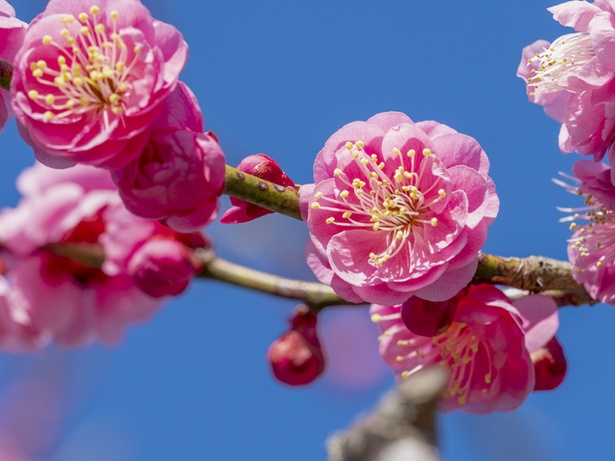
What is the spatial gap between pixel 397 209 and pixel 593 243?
450mm

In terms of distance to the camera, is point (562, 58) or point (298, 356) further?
point (298, 356)

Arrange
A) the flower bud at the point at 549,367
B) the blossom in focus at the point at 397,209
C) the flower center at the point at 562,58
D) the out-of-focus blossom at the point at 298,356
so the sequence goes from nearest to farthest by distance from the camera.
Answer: the blossom in focus at the point at 397,209, the flower center at the point at 562,58, the flower bud at the point at 549,367, the out-of-focus blossom at the point at 298,356

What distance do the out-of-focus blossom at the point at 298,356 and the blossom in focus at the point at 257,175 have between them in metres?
0.55

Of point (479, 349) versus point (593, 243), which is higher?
point (593, 243)

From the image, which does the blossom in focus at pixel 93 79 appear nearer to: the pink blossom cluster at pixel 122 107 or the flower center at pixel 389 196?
the pink blossom cluster at pixel 122 107

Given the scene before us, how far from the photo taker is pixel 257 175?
73.6 inches

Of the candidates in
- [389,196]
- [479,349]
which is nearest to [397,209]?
[389,196]

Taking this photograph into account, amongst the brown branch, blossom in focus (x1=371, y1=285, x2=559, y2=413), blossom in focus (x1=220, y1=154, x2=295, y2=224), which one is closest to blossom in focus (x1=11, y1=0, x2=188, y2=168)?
blossom in focus (x1=220, y1=154, x2=295, y2=224)

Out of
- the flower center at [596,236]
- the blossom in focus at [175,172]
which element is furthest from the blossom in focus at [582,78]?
the blossom in focus at [175,172]

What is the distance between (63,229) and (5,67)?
1.48 meters

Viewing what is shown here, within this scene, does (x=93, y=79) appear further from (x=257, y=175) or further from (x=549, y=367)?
(x=549, y=367)

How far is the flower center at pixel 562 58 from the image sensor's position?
199 cm

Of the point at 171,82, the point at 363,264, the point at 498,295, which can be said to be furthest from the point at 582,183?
the point at 171,82

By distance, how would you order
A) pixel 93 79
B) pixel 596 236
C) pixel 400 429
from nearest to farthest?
pixel 400 429 → pixel 93 79 → pixel 596 236
